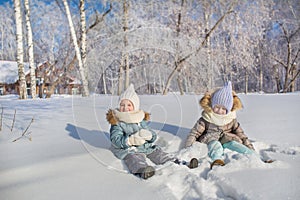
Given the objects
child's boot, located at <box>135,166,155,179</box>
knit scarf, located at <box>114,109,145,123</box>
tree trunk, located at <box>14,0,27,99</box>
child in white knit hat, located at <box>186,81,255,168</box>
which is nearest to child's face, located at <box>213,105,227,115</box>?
child in white knit hat, located at <box>186,81,255,168</box>

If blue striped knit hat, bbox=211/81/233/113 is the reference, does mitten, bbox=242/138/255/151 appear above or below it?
below

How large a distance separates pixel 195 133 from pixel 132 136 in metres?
0.69

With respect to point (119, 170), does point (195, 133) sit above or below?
above

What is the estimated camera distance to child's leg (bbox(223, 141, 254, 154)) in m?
2.16

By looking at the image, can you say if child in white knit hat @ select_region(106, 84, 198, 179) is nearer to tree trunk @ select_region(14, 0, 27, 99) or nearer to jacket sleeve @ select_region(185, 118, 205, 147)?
jacket sleeve @ select_region(185, 118, 205, 147)

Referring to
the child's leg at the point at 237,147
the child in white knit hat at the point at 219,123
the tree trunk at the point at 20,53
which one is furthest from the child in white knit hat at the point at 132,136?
the tree trunk at the point at 20,53

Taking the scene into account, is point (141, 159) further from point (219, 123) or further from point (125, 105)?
point (219, 123)

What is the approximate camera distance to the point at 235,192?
1.42 m

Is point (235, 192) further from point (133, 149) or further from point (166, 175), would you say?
point (133, 149)

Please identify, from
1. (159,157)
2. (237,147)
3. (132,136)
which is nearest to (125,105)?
(132,136)

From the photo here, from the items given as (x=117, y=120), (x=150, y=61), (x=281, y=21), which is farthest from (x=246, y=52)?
(x=117, y=120)

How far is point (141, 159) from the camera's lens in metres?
1.95

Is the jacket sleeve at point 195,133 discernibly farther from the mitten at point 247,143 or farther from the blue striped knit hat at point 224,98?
the mitten at point 247,143

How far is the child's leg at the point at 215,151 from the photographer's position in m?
2.07
